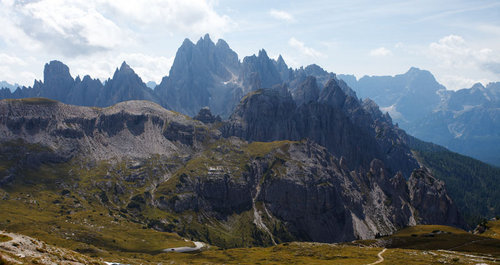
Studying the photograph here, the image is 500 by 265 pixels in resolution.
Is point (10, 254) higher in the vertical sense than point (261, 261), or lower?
higher

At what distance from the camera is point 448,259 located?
151625mm

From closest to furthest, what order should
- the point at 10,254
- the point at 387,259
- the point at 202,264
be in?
the point at 10,254, the point at 387,259, the point at 202,264

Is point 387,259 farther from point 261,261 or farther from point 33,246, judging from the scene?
point 33,246

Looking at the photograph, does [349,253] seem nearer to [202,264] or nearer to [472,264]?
[472,264]

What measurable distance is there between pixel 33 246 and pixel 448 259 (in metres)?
145

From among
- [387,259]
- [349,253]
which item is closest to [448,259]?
[387,259]

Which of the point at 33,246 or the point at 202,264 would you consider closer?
the point at 33,246

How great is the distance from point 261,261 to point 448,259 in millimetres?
78107

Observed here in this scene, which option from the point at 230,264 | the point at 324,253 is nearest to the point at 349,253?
the point at 324,253

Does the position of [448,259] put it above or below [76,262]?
below

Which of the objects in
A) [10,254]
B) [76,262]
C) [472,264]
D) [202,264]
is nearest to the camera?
[10,254]

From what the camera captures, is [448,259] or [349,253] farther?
[349,253]

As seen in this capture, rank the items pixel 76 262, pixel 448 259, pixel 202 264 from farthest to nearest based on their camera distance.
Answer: pixel 202 264
pixel 448 259
pixel 76 262

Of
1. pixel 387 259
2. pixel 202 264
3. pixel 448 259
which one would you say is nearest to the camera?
pixel 448 259
